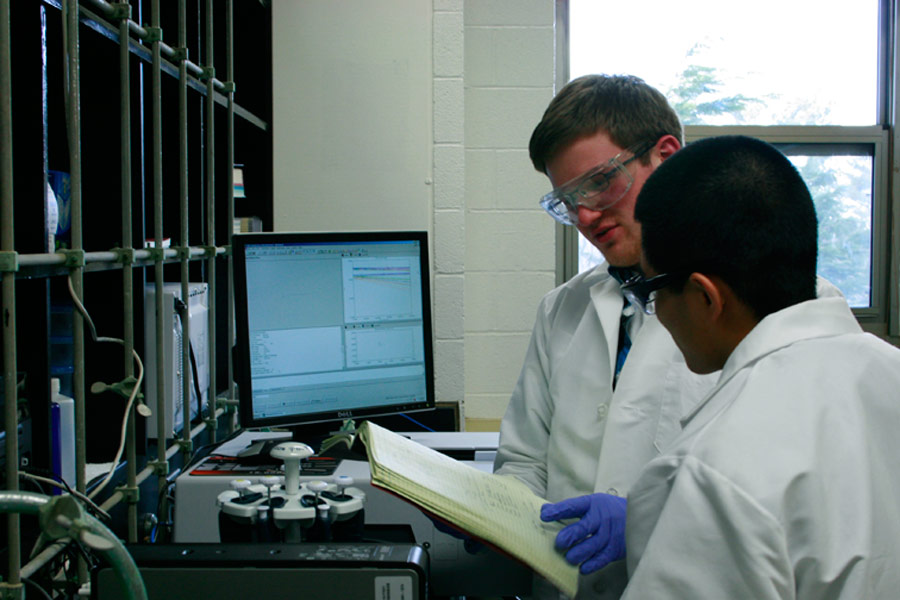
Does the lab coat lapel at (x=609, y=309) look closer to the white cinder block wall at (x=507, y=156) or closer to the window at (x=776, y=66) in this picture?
the white cinder block wall at (x=507, y=156)

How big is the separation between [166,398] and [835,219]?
8.54ft

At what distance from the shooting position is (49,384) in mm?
1064

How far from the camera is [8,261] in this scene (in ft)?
2.92

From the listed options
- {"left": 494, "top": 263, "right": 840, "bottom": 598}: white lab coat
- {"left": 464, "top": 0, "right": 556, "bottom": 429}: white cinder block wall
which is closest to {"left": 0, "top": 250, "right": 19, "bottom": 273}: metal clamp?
{"left": 494, "top": 263, "right": 840, "bottom": 598}: white lab coat

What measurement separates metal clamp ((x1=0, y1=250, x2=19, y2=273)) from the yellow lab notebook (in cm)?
44

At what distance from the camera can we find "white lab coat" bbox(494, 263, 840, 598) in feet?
3.90

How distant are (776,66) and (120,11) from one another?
101 inches

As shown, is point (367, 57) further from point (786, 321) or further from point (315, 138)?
point (786, 321)

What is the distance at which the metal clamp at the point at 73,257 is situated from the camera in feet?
3.43

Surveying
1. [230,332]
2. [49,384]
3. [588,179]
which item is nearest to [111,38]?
[49,384]

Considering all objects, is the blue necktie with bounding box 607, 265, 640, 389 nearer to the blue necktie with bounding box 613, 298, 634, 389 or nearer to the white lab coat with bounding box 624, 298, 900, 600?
the blue necktie with bounding box 613, 298, 634, 389

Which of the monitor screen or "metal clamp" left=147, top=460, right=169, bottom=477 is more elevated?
the monitor screen

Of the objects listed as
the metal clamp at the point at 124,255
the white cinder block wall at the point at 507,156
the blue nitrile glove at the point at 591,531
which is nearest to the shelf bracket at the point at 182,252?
the metal clamp at the point at 124,255

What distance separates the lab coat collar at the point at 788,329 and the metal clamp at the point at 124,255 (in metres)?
0.89
